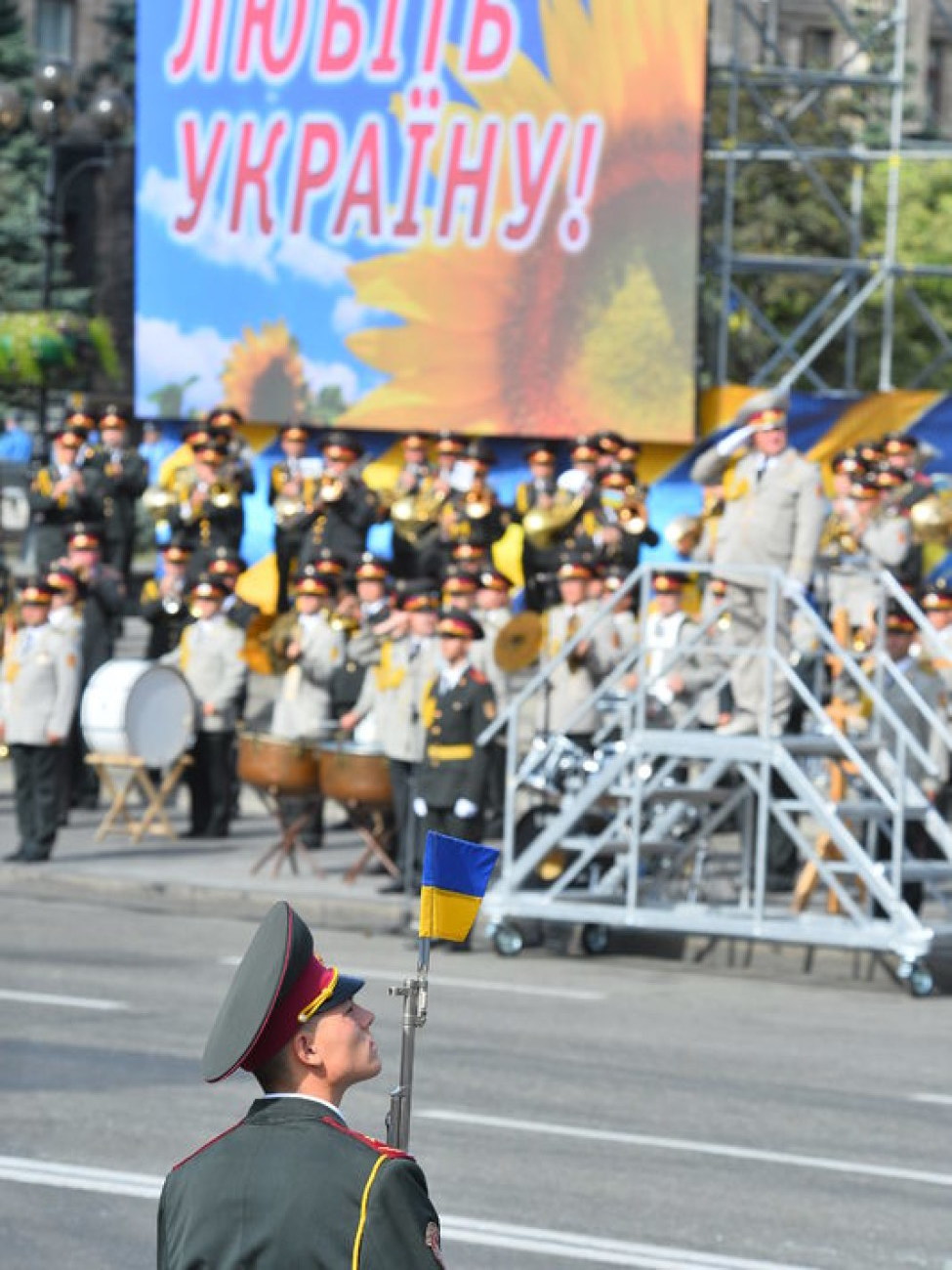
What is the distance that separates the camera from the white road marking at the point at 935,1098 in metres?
12.1

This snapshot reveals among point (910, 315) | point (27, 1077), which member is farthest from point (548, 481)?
point (910, 315)

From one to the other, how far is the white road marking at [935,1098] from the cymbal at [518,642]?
649cm

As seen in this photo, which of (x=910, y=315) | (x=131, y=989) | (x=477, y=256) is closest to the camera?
(x=131, y=989)

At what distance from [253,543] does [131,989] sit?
1287 cm

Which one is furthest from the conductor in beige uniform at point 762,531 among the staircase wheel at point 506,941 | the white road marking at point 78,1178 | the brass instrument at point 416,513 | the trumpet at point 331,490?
the white road marking at point 78,1178

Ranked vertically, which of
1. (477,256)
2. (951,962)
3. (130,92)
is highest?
(130,92)

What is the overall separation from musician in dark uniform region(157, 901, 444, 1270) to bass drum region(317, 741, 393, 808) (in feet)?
46.5

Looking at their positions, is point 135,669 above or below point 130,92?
below

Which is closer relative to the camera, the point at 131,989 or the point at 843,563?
the point at 131,989

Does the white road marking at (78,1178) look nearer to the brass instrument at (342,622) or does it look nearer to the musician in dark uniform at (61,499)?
the brass instrument at (342,622)

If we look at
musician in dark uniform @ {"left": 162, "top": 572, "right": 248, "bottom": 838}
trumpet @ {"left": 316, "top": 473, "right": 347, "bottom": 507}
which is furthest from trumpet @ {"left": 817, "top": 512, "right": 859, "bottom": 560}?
trumpet @ {"left": 316, "top": 473, "right": 347, "bottom": 507}

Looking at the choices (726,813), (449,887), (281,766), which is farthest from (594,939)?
(449,887)

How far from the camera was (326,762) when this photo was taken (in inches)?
736

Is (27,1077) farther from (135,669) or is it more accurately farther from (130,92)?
(130,92)
